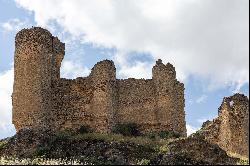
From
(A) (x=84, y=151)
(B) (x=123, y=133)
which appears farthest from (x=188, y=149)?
(B) (x=123, y=133)

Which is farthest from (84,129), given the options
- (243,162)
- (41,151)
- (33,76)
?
(243,162)

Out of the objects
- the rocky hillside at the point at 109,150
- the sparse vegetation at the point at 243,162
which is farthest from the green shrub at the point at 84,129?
the sparse vegetation at the point at 243,162

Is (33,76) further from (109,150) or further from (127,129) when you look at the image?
(109,150)

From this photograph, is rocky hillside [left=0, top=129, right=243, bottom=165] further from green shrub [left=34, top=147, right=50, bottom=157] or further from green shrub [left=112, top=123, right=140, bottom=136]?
green shrub [left=112, top=123, right=140, bottom=136]

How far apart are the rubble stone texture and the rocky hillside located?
25.5 feet

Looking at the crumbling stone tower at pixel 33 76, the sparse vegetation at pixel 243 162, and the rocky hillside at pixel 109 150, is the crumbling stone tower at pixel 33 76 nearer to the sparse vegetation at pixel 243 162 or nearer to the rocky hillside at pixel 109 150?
the rocky hillside at pixel 109 150

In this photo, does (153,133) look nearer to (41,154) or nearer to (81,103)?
(81,103)

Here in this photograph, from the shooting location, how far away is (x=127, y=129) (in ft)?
131

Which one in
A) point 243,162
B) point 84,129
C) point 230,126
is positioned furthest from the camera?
point 84,129

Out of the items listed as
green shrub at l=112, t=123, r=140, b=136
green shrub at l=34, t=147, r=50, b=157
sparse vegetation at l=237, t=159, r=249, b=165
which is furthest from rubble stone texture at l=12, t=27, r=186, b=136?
sparse vegetation at l=237, t=159, r=249, b=165

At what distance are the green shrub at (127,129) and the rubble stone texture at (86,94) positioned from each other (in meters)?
0.38

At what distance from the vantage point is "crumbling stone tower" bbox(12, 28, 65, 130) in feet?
126

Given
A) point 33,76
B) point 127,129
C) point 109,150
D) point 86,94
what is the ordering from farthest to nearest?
point 86,94
point 127,129
point 33,76
point 109,150

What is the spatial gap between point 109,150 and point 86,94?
1437 centimetres
